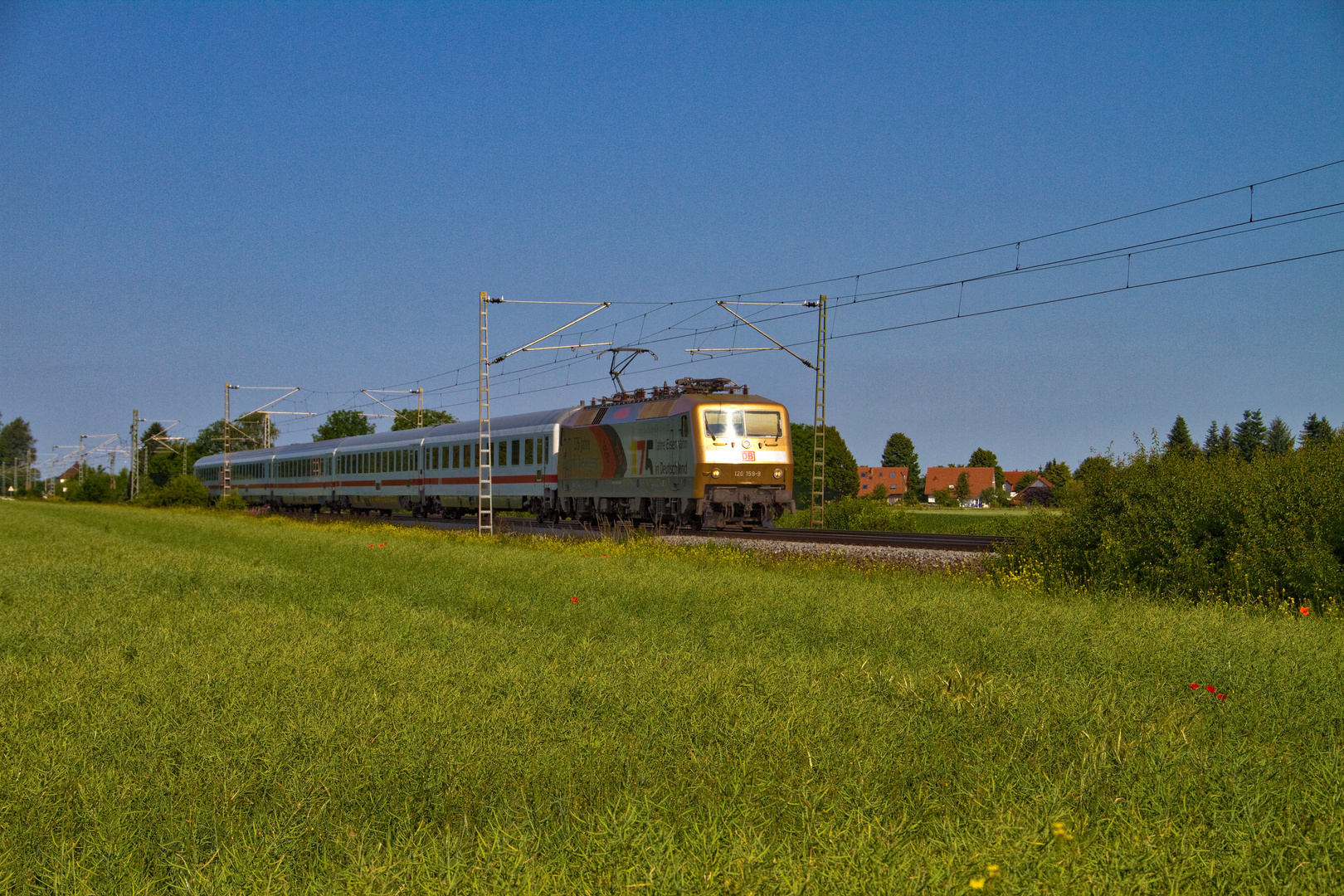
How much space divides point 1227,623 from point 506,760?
6934mm

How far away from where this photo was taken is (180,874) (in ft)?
12.0

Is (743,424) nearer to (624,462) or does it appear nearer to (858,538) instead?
(624,462)

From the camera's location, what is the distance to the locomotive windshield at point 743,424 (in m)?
25.5

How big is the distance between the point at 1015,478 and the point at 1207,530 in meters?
172

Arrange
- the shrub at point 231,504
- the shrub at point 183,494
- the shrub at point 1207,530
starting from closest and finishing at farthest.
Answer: the shrub at point 1207,530, the shrub at point 231,504, the shrub at point 183,494

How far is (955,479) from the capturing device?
173 m

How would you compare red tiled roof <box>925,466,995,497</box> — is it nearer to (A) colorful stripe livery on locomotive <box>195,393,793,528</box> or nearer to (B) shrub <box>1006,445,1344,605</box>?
(A) colorful stripe livery on locomotive <box>195,393,793,528</box>

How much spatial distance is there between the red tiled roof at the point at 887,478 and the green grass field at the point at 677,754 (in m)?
151

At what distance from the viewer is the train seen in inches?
1007

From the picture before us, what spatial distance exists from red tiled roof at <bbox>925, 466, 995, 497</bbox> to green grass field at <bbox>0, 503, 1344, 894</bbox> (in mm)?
162750

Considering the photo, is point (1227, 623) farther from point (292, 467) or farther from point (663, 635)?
point (292, 467)

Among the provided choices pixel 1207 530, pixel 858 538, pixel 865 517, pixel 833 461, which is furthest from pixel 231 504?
pixel 833 461

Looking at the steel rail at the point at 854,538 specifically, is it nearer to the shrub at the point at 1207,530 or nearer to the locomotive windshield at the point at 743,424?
the shrub at the point at 1207,530

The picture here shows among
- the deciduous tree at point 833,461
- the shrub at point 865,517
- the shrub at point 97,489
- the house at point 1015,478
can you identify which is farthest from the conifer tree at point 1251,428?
the shrub at point 97,489
